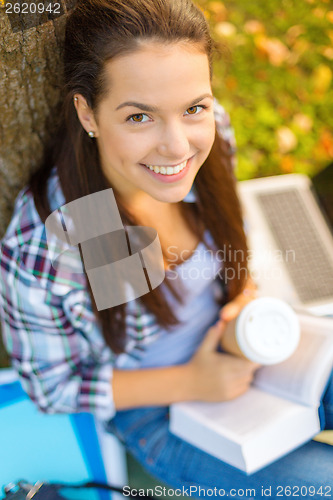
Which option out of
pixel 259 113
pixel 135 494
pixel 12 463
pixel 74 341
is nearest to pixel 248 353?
pixel 74 341

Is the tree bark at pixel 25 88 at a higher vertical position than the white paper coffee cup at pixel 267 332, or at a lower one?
higher

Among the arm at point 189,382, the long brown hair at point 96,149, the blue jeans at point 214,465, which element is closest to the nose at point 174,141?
the long brown hair at point 96,149

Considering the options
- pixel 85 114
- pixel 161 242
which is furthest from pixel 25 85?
pixel 161 242

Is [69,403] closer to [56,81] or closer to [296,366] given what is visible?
[296,366]

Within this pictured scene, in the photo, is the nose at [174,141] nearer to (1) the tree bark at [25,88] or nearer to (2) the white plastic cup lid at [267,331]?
(1) the tree bark at [25,88]

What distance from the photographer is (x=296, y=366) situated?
1.16 meters

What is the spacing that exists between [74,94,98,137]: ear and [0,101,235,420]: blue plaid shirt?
0.16 metres

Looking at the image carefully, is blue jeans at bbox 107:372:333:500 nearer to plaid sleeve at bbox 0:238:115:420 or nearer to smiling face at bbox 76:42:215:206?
plaid sleeve at bbox 0:238:115:420

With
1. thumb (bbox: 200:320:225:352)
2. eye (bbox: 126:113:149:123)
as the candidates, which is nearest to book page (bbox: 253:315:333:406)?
thumb (bbox: 200:320:225:352)

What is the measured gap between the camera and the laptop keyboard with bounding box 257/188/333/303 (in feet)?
4.99

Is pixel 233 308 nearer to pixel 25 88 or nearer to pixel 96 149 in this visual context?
pixel 96 149

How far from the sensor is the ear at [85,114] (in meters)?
0.84

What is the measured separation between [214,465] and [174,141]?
2.63 feet

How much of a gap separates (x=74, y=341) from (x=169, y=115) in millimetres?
586
